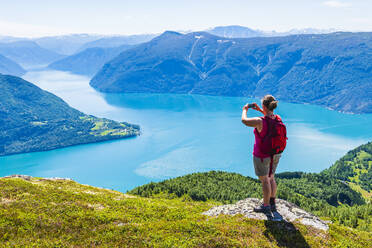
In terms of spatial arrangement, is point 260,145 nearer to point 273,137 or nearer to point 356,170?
point 273,137

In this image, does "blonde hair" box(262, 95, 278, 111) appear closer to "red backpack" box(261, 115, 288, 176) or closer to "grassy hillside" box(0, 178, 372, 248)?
"red backpack" box(261, 115, 288, 176)

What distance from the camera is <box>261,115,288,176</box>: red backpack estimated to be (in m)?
10.5

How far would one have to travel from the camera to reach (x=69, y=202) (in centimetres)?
1359

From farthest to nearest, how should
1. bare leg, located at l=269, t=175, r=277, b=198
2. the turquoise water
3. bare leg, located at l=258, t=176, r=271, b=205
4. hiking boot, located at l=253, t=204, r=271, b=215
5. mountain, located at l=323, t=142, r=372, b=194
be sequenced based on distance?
the turquoise water
mountain, located at l=323, t=142, r=372, b=194
hiking boot, located at l=253, t=204, r=271, b=215
bare leg, located at l=269, t=175, r=277, b=198
bare leg, located at l=258, t=176, r=271, b=205

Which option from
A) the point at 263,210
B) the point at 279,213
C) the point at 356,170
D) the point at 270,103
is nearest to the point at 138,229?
the point at 263,210

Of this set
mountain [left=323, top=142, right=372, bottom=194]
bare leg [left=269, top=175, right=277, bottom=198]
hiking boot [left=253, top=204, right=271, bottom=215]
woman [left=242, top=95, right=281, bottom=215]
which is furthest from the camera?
mountain [left=323, top=142, right=372, bottom=194]

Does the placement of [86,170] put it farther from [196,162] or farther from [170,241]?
[170,241]

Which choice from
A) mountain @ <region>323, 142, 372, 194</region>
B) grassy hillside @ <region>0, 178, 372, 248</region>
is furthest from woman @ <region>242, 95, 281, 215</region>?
mountain @ <region>323, 142, 372, 194</region>

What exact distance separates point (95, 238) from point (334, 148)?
482ft

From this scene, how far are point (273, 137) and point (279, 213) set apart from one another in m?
3.79

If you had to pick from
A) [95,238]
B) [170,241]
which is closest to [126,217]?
[95,238]

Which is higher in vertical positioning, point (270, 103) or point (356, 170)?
point (270, 103)

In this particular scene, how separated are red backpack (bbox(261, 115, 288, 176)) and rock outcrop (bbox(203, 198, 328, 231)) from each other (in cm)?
292

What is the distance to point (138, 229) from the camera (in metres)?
10.9
